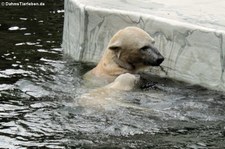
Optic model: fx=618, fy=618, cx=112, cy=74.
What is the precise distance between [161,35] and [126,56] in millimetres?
588

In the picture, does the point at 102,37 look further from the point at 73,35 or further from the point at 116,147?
the point at 116,147

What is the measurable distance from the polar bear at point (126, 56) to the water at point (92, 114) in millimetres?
314

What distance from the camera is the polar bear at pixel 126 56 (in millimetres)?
8047

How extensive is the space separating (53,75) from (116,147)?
2.88 m

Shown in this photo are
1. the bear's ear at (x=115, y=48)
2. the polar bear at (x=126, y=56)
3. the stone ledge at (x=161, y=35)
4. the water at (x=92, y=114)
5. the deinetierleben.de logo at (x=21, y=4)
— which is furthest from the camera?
the deinetierleben.de logo at (x=21, y=4)

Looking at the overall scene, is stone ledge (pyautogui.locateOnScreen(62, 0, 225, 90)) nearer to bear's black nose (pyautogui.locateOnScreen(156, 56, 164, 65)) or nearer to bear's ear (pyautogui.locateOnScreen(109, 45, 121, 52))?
bear's black nose (pyautogui.locateOnScreen(156, 56, 164, 65))

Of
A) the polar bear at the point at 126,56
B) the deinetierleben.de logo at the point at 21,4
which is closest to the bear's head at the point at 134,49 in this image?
the polar bear at the point at 126,56

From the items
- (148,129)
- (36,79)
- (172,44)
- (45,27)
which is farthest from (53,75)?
(45,27)

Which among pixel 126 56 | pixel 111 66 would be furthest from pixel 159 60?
pixel 111 66

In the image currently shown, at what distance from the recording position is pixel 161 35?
8469 mm

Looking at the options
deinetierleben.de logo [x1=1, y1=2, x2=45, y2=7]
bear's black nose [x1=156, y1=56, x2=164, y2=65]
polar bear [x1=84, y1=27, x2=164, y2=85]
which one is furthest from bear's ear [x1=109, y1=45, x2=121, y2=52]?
deinetierleben.de logo [x1=1, y1=2, x2=45, y2=7]

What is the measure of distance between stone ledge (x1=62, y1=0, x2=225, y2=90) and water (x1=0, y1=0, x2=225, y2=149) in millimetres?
223

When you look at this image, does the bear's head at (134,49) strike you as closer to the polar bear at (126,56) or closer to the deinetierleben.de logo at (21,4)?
the polar bear at (126,56)

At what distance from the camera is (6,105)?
278 inches
